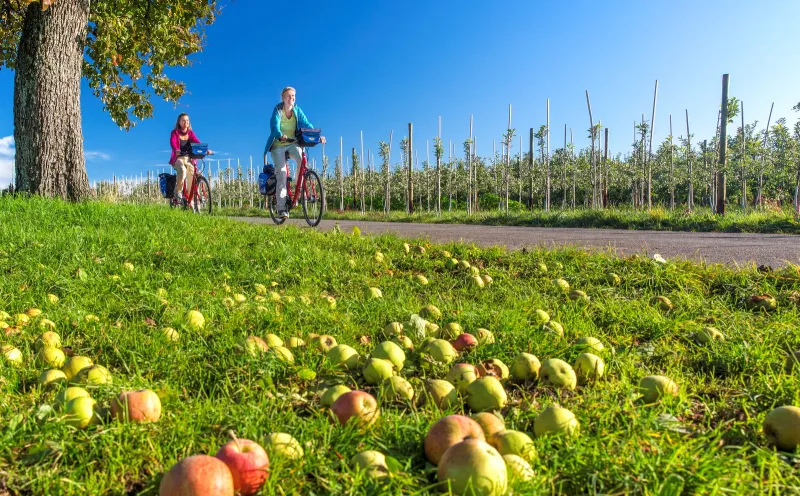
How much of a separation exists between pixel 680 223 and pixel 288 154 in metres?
10.1

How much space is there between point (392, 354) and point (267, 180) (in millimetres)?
7348

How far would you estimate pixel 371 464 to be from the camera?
1.36 metres

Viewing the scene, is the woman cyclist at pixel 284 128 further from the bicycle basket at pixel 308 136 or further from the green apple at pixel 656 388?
the green apple at pixel 656 388

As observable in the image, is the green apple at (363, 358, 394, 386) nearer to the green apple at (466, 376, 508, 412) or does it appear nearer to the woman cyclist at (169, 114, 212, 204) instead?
the green apple at (466, 376, 508, 412)

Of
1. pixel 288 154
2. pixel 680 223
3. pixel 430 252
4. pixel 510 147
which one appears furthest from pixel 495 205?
pixel 430 252

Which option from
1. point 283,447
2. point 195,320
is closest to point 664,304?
point 283,447

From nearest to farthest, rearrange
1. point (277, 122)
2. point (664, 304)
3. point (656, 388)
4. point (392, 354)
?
point (656, 388) < point (392, 354) < point (664, 304) < point (277, 122)

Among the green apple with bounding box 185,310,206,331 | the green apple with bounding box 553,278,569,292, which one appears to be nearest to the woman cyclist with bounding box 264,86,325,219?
the green apple with bounding box 553,278,569,292

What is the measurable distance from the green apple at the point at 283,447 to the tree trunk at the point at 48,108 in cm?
855

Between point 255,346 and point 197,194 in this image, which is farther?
point 197,194

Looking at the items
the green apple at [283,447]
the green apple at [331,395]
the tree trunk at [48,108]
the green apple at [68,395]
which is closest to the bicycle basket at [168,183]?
the tree trunk at [48,108]

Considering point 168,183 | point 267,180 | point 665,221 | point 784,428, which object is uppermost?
point 168,183

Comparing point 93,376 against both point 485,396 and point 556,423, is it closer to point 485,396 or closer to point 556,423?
point 485,396

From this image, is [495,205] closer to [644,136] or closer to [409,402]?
[644,136]
